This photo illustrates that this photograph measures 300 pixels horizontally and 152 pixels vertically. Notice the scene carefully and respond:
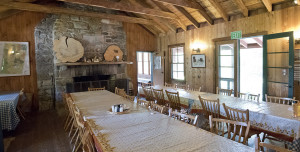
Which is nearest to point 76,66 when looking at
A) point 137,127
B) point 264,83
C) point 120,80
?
point 120,80

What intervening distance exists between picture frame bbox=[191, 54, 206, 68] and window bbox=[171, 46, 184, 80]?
0.69 metres

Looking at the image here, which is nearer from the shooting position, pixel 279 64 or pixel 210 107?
pixel 210 107

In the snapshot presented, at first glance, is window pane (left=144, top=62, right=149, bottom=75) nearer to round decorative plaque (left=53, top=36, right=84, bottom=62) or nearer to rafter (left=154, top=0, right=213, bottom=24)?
round decorative plaque (left=53, top=36, right=84, bottom=62)

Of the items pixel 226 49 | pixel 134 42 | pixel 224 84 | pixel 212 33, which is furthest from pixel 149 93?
pixel 134 42

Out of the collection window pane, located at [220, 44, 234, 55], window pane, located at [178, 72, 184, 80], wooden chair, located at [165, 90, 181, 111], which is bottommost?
wooden chair, located at [165, 90, 181, 111]

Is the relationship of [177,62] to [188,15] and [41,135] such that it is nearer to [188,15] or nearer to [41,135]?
[188,15]

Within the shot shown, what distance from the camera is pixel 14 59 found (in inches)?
225

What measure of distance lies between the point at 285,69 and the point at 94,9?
618 cm

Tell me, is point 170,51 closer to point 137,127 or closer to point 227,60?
point 227,60

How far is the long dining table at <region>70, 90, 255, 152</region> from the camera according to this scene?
5.16 feet

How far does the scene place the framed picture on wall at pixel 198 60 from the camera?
648cm

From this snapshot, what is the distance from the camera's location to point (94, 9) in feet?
21.9

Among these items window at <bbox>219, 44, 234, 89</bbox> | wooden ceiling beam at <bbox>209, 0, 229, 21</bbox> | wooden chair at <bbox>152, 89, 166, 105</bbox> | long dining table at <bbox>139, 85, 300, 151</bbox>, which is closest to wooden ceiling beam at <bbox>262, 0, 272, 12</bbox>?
wooden ceiling beam at <bbox>209, 0, 229, 21</bbox>

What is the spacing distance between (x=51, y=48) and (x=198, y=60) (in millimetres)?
5143
